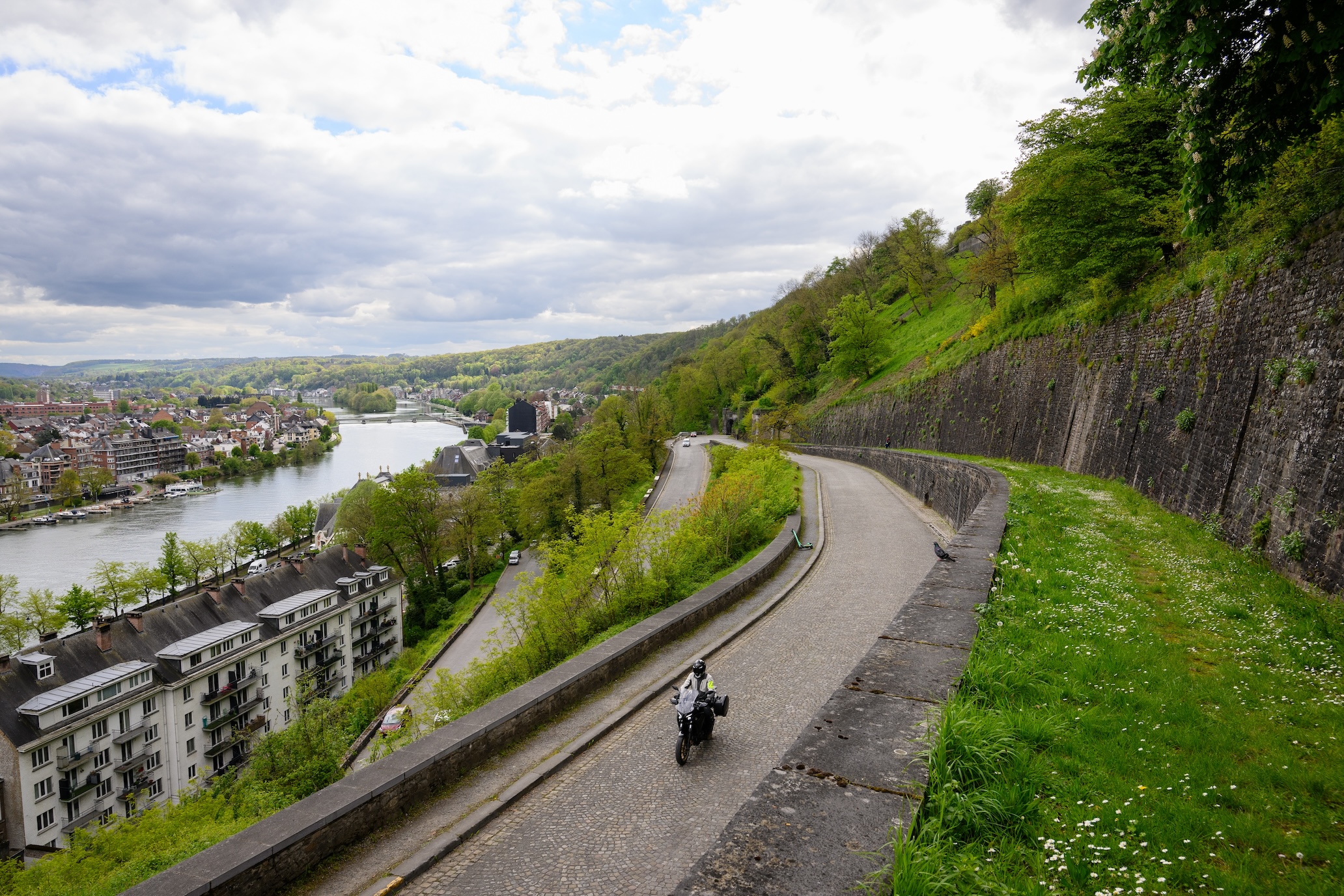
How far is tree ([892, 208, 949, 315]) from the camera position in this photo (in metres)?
57.5

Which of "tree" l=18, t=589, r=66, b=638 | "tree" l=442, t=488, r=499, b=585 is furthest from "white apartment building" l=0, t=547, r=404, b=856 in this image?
"tree" l=18, t=589, r=66, b=638

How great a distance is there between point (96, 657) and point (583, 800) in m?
28.3

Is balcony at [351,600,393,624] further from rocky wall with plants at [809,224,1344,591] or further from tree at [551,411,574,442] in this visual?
tree at [551,411,574,442]

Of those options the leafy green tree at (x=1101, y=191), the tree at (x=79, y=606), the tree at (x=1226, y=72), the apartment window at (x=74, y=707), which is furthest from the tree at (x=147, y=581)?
the tree at (x=1226, y=72)

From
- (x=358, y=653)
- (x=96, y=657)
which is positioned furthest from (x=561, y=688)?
(x=358, y=653)

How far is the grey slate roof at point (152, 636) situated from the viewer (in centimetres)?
2117

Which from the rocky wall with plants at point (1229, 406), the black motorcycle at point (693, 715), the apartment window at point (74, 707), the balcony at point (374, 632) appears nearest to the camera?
the black motorcycle at point (693, 715)

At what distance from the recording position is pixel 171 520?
2630 inches

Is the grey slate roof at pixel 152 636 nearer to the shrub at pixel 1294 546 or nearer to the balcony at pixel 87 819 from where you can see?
the balcony at pixel 87 819

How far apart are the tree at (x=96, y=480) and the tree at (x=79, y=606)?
5289 cm

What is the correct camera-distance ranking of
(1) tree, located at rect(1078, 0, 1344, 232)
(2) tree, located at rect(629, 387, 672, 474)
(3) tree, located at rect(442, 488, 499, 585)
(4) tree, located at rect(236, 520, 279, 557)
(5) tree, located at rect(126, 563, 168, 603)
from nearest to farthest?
(1) tree, located at rect(1078, 0, 1344, 232), (5) tree, located at rect(126, 563, 168, 603), (3) tree, located at rect(442, 488, 499, 585), (4) tree, located at rect(236, 520, 279, 557), (2) tree, located at rect(629, 387, 672, 474)

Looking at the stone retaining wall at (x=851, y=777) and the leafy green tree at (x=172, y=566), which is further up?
the stone retaining wall at (x=851, y=777)

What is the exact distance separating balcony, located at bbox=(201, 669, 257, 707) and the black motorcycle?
1098 inches

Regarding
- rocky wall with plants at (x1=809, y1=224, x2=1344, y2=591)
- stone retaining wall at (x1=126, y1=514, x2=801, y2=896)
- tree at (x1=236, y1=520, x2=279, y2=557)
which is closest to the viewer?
stone retaining wall at (x1=126, y1=514, x2=801, y2=896)
